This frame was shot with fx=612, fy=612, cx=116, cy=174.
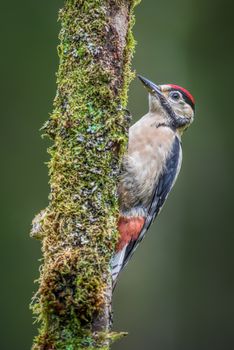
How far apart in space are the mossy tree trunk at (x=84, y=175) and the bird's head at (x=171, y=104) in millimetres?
1170

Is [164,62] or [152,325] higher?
[164,62]

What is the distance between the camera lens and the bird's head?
414cm

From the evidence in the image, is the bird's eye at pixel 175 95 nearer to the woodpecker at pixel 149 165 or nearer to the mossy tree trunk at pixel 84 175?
the woodpecker at pixel 149 165

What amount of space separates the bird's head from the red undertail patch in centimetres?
87

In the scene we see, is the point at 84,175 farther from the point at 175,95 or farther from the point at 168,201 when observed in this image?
the point at 168,201

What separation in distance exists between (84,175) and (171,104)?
1694 millimetres

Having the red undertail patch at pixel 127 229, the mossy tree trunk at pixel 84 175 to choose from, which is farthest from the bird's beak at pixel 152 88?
the mossy tree trunk at pixel 84 175

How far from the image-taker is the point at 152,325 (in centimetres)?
729

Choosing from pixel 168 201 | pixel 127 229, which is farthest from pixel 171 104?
pixel 168 201

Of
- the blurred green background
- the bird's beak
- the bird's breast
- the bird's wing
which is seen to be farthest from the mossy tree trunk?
the blurred green background
